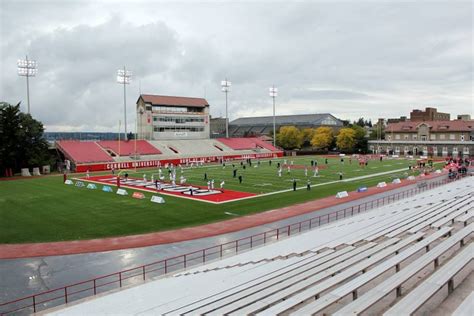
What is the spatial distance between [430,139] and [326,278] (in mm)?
84684

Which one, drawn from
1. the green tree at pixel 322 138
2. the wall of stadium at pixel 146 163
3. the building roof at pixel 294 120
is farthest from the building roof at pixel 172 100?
the building roof at pixel 294 120

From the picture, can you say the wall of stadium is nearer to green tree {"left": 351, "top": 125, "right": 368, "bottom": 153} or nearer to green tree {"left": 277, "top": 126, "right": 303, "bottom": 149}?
green tree {"left": 277, "top": 126, "right": 303, "bottom": 149}

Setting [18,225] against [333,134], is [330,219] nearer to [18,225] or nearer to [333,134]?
[18,225]

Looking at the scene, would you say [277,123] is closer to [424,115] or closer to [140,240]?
[424,115]

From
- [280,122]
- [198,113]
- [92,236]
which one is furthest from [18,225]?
[280,122]

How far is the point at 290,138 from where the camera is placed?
96875mm

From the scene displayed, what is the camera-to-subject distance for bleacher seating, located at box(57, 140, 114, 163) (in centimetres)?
5700

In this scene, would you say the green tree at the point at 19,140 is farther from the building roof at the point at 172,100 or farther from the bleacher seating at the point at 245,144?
the bleacher seating at the point at 245,144

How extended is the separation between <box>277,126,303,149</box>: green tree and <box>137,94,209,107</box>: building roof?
2420cm

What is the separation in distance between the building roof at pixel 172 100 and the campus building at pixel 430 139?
42.0m

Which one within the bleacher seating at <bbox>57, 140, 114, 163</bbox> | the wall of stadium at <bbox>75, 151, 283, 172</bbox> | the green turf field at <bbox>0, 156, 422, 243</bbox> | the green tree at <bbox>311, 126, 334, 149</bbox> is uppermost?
the green tree at <bbox>311, 126, 334, 149</bbox>

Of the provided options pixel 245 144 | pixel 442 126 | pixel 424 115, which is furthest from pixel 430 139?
pixel 245 144

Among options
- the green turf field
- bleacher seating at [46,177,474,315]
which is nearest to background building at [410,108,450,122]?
the green turf field

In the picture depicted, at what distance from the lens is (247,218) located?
2423cm
